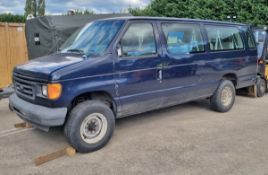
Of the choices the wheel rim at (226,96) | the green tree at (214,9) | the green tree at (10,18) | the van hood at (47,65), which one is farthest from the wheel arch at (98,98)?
the green tree at (214,9)

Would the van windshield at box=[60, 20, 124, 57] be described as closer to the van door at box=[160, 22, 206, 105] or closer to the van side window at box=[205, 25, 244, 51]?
the van door at box=[160, 22, 206, 105]

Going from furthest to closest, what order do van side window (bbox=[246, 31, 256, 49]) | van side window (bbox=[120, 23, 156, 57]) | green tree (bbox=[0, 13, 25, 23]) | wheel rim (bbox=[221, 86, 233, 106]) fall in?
green tree (bbox=[0, 13, 25, 23]) → van side window (bbox=[246, 31, 256, 49]) → wheel rim (bbox=[221, 86, 233, 106]) → van side window (bbox=[120, 23, 156, 57])

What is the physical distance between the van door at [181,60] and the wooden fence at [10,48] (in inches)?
265

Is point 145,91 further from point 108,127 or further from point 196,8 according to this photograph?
point 196,8

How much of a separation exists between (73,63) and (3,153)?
5.73ft

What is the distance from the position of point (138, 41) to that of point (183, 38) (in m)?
1.12

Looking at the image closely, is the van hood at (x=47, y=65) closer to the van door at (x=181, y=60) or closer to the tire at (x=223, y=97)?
the van door at (x=181, y=60)

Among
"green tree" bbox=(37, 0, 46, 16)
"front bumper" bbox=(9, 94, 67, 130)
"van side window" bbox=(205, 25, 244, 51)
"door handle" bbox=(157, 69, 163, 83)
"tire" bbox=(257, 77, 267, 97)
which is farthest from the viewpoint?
"green tree" bbox=(37, 0, 46, 16)

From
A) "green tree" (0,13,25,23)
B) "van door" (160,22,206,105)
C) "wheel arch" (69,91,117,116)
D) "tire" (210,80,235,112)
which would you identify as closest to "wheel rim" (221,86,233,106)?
"tire" (210,80,235,112)

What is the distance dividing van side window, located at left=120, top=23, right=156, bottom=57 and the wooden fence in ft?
21.6

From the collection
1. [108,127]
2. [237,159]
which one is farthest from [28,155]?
[237,159]

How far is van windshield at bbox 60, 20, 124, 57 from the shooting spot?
4477 millimetres

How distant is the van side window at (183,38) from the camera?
5125 millimetres

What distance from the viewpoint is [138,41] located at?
4711 millimetres
